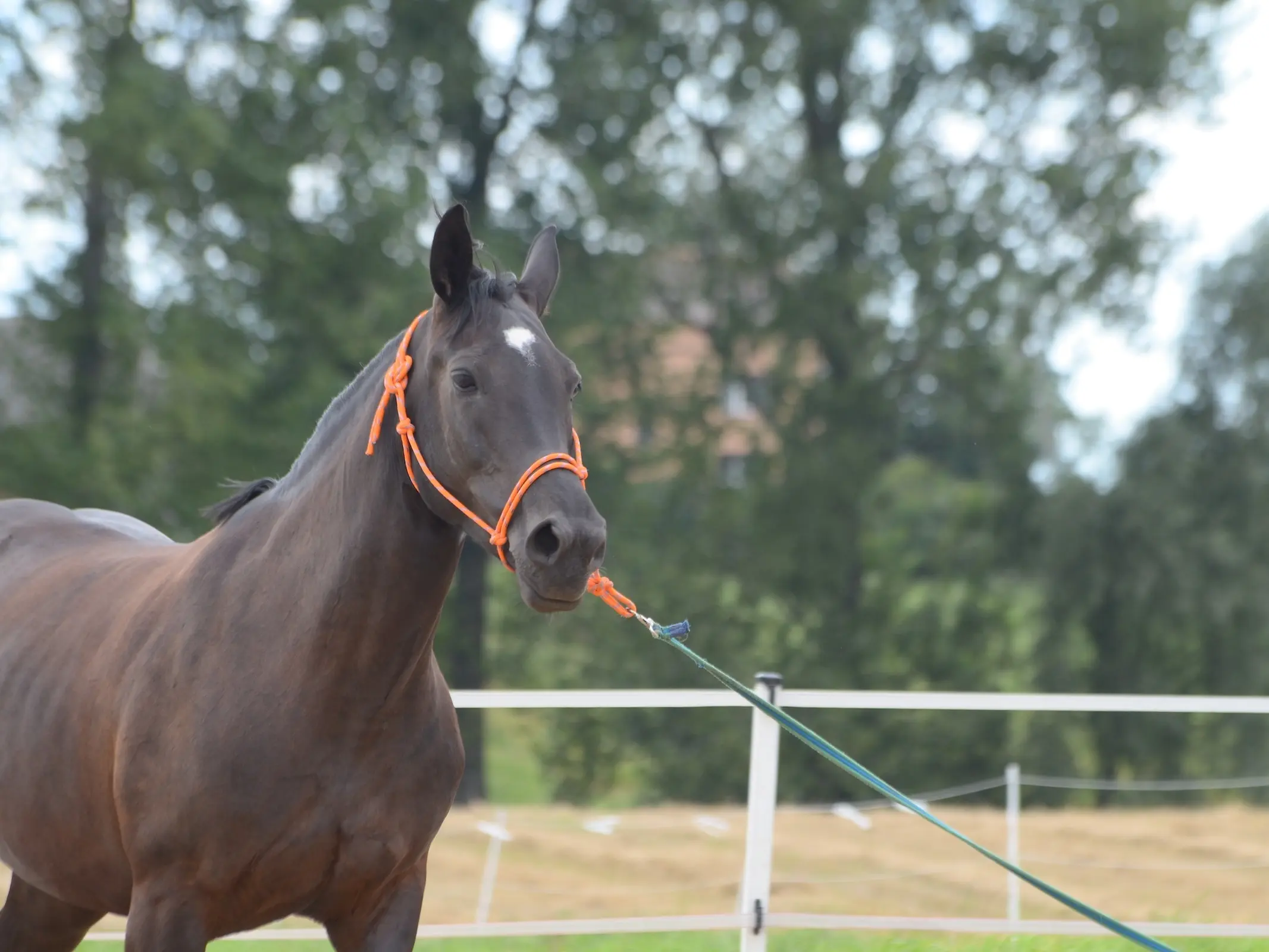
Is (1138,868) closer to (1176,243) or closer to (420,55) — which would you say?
(1176,243)

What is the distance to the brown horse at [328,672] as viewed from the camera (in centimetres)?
277

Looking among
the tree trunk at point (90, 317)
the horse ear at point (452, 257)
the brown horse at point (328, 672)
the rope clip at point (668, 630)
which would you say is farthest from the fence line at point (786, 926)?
the tree trunk at point (90, 317)

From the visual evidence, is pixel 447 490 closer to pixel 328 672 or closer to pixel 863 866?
pixel 328 672

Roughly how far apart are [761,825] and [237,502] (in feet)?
8.51

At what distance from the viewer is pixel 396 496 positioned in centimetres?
292

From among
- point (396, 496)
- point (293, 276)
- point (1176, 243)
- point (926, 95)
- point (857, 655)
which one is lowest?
point (396, 496)

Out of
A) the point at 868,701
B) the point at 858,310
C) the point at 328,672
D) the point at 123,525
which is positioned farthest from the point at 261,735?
the point at 858,310

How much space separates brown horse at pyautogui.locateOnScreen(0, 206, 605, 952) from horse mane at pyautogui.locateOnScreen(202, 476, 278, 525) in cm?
12

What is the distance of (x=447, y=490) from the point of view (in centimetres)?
282

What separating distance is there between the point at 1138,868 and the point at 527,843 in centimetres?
502

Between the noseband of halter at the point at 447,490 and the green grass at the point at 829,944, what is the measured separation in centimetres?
346

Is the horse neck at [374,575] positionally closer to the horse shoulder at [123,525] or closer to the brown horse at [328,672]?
the brown horse at [328,672]

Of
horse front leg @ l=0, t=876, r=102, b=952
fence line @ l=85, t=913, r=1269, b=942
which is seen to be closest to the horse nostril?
horse front leg @ l=0, t=876, r=102, b=952

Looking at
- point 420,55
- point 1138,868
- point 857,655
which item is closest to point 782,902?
point 1138,868
